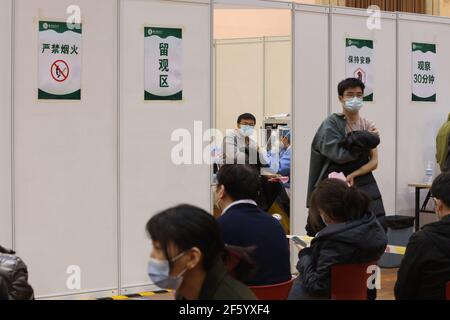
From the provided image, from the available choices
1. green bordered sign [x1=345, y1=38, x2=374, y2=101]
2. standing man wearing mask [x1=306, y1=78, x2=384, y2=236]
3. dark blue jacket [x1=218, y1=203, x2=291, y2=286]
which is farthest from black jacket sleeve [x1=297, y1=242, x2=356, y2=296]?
green bordered sign [x1=345, y1=38, x2=374, y2=101]

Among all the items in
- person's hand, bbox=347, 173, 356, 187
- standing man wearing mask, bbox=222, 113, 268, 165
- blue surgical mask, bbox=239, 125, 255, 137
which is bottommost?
person's hand, bbox=347, 173, 356, 187

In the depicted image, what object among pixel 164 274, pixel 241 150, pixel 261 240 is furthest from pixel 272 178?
pixel 164 274

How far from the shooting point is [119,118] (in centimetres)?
564

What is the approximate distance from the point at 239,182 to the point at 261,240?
0.38 m

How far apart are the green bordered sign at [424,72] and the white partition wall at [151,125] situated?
2273 millimetres

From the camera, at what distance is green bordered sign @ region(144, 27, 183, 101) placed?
5766mm

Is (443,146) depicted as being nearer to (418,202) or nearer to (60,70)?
(418,202)

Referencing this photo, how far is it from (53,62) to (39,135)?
545 millimetres

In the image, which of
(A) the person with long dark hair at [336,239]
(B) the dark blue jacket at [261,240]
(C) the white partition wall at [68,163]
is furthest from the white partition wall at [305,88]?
(B) the dark blue jacket at [261,240]

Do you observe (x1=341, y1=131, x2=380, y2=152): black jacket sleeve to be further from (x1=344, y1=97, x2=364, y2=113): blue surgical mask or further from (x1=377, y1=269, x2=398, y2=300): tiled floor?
(x1=377, y1=269, x2=398, y2=300): tiled floor

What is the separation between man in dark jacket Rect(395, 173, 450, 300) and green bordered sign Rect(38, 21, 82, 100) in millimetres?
3134

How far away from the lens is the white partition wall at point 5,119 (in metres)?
5.18

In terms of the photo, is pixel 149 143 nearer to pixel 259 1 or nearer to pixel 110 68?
pixel 110 68

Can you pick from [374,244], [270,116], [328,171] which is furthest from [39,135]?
[270,116]
